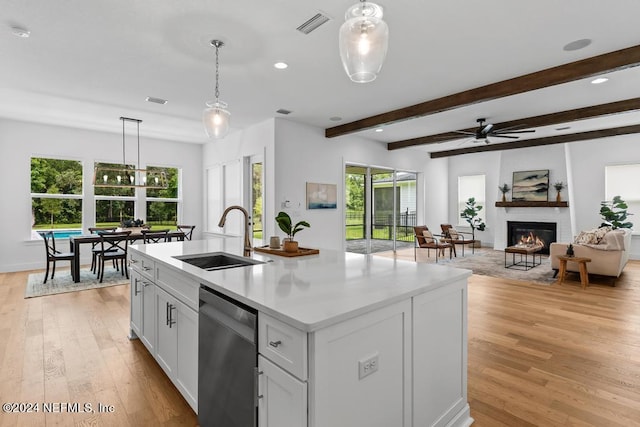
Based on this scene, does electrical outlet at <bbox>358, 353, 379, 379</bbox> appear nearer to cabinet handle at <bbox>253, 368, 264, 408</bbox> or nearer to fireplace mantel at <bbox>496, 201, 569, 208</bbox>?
cabinet handle at <bbox>253, 368, 264, 408</bbox>

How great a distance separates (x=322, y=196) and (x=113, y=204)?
181 inches

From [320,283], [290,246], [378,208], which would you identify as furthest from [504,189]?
[320,283]

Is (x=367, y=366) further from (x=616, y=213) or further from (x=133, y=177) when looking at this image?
(x=616, y=213)

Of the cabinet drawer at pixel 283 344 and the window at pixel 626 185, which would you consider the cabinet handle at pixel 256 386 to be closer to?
the cabinet drawer at pixel 283 344

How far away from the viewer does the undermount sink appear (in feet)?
7.99

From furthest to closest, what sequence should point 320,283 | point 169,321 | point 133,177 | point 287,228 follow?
point 133,177 → point 287,228 → point 169,321 → point 320,283

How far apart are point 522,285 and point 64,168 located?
28.5ft

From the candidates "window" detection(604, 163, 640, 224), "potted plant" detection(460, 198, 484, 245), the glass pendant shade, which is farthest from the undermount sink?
"window" detection(604, 163, 640, 224)

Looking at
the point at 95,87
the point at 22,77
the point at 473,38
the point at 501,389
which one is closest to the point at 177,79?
the point at 95,87

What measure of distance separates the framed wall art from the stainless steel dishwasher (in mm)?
4752

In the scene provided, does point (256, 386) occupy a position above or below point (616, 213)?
below

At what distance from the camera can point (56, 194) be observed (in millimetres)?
6598

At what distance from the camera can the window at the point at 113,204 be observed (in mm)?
7055

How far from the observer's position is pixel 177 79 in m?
4.06
